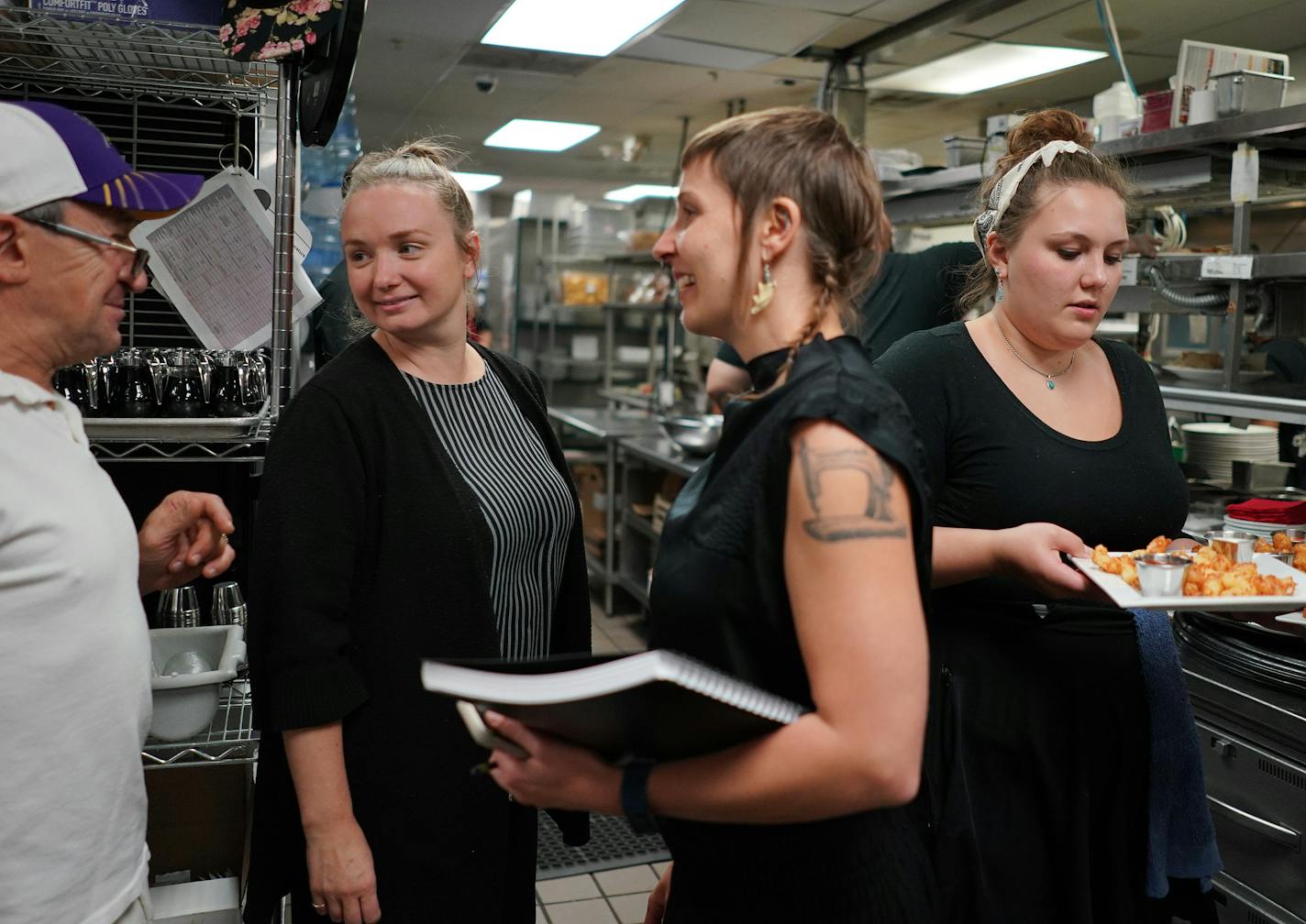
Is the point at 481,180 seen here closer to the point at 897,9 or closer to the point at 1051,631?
the point at 897,9

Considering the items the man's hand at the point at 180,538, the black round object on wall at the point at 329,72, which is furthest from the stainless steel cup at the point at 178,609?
the black round object on wall at the point at 329,72

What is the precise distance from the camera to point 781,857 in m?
1.14

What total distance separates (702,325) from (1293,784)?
1.80 m

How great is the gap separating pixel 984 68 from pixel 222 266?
5.57 m

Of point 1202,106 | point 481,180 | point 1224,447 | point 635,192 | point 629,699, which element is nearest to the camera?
point 629,699

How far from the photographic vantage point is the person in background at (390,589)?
4.92 ft

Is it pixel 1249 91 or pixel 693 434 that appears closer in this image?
pixel 1249 91

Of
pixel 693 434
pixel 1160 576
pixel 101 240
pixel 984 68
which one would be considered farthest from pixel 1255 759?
pixel 984 68

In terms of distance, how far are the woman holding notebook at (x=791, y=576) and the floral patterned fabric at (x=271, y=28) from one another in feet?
3.18

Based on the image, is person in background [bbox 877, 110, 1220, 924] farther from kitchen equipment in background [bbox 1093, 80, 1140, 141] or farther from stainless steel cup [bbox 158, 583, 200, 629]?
kitchen equipment in background [bbox 1093, 80, 1140, 141]

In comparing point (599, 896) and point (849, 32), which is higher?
point (849, 32)

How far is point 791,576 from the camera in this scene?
3.28 feet

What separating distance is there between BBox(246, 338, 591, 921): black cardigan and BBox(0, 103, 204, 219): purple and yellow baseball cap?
1.24ft

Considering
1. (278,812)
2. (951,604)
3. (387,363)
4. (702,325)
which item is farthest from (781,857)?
(387,363)
